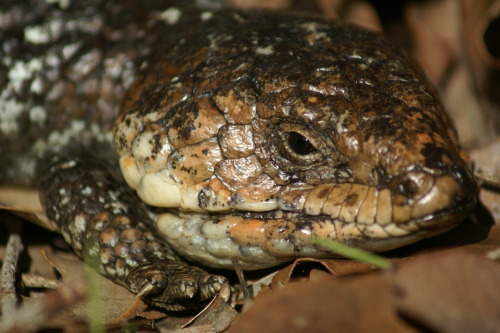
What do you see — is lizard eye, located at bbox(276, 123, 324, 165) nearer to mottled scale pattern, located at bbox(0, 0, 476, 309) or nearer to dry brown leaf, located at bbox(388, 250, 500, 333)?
mottled scale pattern, located at bbox(0, 0, 476, 309)

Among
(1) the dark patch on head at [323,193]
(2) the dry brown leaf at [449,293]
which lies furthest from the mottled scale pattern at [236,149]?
(2) the dry brown leaf at [449,293]

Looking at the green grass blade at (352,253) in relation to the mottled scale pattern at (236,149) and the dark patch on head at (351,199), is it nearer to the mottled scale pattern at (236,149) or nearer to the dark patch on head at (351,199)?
the mottled scale pattern at (236,149)

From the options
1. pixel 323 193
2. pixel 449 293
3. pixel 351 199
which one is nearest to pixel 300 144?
pixel 323 193

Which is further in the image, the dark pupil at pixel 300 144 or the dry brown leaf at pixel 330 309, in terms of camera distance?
A: the dark pupil at pixel 300 144

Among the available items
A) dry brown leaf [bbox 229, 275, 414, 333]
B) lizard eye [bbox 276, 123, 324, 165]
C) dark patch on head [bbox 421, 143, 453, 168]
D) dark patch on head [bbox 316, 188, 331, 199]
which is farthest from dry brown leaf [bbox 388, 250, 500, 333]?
lizard eye [bbox 276, 123, 324, 165]

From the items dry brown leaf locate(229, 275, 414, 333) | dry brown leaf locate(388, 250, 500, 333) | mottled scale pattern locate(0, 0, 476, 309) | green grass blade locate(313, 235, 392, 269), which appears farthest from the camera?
mottled scale pattern locate(0, 0, 476, 309)

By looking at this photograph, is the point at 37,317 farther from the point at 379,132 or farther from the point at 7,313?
the point at 379,132

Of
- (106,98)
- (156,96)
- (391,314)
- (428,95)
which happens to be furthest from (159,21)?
(391,314)
